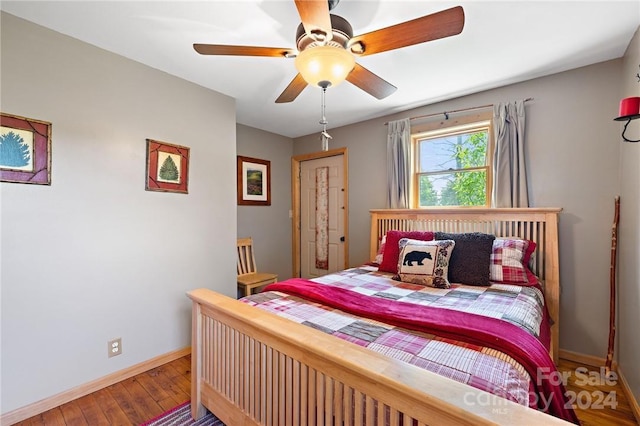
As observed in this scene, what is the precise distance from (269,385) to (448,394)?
841mm

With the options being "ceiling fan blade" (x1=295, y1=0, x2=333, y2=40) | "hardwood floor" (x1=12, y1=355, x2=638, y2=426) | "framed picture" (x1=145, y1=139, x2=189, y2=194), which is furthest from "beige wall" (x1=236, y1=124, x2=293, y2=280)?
"ceiling fan blade" (x1=295, y1=0, x2=333, y2=40)

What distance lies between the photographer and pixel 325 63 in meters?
1.42

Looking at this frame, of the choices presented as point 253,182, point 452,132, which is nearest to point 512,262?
point 452,132

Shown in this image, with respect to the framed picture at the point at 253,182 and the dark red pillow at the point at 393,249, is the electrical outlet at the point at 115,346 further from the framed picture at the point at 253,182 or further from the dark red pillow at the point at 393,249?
the dark red pillow at the point at 393,249

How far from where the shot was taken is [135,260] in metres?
2.26

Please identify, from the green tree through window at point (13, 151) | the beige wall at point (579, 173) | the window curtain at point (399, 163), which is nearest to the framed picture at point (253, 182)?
the window curtain at point (399, 163)

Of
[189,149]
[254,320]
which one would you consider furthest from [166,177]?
[254,320]

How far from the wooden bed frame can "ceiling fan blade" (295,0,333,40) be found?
135 centimetres

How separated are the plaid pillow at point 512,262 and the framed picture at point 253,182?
2882 mm

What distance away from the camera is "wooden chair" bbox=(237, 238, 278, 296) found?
324 centimetres

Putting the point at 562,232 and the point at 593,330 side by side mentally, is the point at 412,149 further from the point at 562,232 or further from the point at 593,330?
the point at 593,330

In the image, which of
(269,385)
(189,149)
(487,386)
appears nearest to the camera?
(487,386)

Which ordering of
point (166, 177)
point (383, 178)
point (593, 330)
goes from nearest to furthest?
point (593, 330)
point (166, 177)
point (383, 178)

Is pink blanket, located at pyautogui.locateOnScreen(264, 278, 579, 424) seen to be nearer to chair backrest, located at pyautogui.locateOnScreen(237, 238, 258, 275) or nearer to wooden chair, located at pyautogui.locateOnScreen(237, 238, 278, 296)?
wooden chair, located at pyautogui.locateOnScreen(237, 238, 278, 296)
